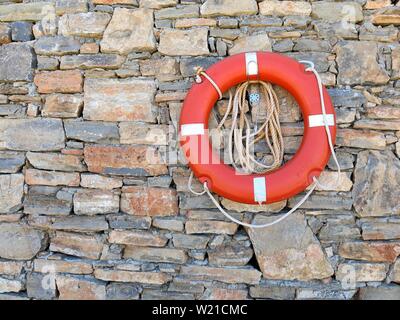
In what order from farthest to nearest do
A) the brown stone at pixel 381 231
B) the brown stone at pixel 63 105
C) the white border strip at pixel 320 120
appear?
the brown stone at pixel 63 105
the brown stone at pixel 381 231
the white border strip at pixel 320 120

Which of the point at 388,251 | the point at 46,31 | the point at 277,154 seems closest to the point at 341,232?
the point at 388,251

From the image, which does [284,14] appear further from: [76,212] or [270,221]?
[76,212]

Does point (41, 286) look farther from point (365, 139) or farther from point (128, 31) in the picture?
point (365, 139)

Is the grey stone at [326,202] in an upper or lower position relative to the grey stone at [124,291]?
upper

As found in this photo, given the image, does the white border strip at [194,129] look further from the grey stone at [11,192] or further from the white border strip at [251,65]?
the grey stone at [11,192]

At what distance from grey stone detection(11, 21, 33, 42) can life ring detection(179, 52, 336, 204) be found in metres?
0.92

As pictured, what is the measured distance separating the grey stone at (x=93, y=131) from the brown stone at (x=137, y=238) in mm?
469

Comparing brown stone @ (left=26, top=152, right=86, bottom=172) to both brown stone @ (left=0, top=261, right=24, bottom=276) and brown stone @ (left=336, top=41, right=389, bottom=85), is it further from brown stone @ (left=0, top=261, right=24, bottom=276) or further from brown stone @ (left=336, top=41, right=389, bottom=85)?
brown stone @ (left=336, top=41, right=389, bottom=85)

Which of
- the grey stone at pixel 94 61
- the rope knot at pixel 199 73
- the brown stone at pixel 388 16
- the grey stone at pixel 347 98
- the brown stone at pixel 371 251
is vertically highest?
the brown stone at pixel 388 16

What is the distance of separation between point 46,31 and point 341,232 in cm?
178

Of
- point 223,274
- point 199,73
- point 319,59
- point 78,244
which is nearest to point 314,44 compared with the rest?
point 319,59

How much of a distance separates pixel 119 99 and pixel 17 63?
57cm

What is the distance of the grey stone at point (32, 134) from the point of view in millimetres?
1991

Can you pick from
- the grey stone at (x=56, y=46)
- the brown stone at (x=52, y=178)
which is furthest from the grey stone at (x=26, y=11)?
the brown stone at (x=52, y=178)
